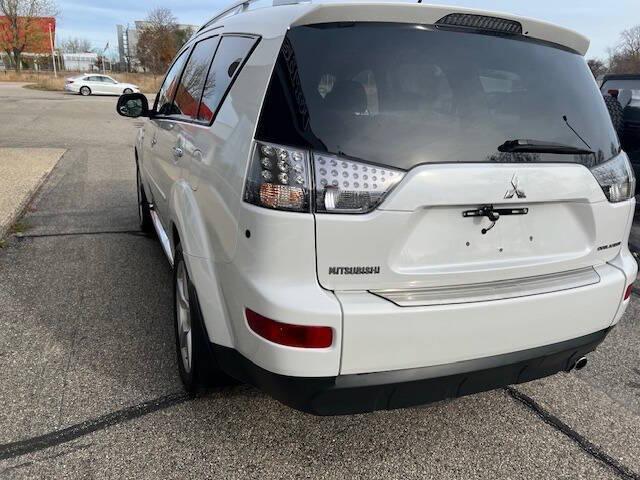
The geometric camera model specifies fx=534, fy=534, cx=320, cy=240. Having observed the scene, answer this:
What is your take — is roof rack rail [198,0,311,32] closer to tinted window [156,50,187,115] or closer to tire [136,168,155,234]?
tinted window [156,50,187,115]

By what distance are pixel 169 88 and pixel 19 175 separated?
17.4 ft

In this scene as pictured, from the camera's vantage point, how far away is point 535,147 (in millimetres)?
2076

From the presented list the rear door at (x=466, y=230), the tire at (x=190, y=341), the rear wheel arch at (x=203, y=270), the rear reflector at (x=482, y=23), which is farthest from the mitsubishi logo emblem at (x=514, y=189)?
the tire at (x=190, y=341)

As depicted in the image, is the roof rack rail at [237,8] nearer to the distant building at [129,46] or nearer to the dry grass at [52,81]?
the dry grass at [52,81]

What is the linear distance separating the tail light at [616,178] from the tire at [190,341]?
1.81 metres

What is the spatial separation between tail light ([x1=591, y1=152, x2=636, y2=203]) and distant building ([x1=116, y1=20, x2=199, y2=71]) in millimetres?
65311

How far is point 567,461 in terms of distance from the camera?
2408mm

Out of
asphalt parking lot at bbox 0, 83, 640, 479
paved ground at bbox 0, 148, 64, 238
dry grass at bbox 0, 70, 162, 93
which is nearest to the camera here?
asphalt parking lot at bbox 0, 83, 640, 479

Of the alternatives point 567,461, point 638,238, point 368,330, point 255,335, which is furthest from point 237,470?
point 638,238

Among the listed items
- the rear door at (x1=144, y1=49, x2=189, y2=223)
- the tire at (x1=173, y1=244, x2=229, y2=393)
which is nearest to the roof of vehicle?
the rear door at (x1=144, y1=49, x2=189, y2=223)

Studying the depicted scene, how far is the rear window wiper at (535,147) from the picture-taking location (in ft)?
6.70

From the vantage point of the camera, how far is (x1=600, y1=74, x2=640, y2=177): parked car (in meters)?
6.00

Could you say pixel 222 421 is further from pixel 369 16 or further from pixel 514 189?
pixel 369 16

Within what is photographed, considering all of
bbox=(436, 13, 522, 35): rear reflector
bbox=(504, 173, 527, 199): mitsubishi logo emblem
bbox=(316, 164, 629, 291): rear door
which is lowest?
bbox=(316, 164, 629, 291): rear door
